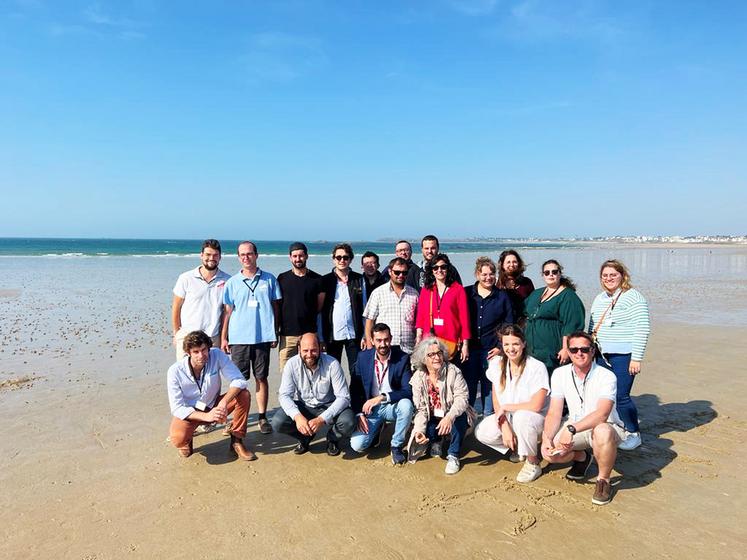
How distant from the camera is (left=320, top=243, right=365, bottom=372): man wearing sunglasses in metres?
5.28

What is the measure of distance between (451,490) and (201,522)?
1.84m

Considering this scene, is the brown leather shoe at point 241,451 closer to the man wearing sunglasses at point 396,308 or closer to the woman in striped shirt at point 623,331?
the man wearing sunglasses at point 396,308

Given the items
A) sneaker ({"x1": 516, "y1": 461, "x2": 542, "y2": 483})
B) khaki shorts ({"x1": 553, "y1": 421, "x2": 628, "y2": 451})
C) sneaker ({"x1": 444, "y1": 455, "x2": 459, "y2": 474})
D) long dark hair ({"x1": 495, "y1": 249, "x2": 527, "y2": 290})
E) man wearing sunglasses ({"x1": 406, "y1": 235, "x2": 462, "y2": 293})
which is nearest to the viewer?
khaki shorts ({"x1": 553, "y1": 421, "x2": 628, "y2": 451})

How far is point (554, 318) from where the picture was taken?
4664 mm

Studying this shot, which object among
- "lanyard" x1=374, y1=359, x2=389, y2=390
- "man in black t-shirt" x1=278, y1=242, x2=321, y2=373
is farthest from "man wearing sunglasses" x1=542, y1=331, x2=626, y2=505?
"man in black t-shirt" x1=278, y1=242, x2=321, y2=373

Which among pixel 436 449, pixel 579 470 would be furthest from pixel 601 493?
pixel 436 449

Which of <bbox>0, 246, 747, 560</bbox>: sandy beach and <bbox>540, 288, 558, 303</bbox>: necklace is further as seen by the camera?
<bbox>540, 288, 558, 303</bbox>: necklace

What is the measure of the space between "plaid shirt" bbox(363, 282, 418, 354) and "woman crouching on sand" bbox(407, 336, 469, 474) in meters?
0.53

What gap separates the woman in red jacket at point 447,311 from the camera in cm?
472

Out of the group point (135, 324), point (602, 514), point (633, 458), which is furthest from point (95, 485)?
point (135, 324)

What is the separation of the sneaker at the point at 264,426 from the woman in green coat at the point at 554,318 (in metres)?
2.76

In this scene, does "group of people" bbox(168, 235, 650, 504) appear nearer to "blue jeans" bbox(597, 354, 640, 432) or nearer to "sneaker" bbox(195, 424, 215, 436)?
"blue jeans" bbox(597, 354, 640, 432)

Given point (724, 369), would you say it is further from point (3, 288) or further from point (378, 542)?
point (3, 288)

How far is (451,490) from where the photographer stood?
3.80 meters
